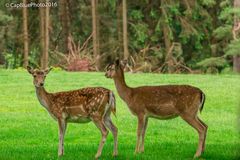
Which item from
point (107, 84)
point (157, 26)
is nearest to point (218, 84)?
point (107, 84)

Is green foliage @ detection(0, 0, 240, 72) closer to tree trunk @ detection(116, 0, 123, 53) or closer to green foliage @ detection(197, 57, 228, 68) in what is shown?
tree trunk @ detection(116, 0, 123, 53)

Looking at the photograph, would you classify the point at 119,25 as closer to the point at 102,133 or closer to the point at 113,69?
the point at 113,69

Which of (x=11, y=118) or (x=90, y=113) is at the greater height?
(x=90, y=113)

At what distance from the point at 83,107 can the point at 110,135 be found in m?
4.19

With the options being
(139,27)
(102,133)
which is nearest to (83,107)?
(102,133)

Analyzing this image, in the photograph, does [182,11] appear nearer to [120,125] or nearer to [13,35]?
[13,35]

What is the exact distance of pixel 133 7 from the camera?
42531 millimetres

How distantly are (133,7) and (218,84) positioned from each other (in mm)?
20438

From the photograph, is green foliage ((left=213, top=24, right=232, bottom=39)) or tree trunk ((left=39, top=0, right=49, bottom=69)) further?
green foliage ((left=213, top=24, right=232, bottom=39))

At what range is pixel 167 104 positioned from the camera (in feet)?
32.0

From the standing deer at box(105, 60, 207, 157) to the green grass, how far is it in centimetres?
40

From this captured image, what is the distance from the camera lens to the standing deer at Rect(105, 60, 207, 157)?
9.69m

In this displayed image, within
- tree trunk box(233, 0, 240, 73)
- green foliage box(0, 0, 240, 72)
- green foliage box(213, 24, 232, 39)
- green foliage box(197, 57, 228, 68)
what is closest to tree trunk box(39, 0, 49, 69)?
green foliage box(0, 0, 240, 72)

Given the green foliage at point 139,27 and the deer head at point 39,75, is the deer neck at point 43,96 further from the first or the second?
the green foliage at point 139,27
